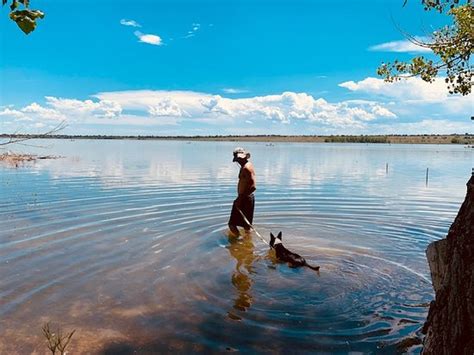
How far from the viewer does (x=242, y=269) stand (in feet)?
33.1

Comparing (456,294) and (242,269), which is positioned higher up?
(456,294)

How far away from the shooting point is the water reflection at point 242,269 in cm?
787

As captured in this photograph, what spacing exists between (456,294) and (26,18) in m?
4.12

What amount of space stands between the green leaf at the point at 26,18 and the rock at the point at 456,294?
154 inches

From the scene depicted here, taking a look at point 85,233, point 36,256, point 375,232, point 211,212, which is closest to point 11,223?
point 85,233

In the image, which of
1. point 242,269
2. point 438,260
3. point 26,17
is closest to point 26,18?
point 26,17

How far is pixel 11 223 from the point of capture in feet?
48.3

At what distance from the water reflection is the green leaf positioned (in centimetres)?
580

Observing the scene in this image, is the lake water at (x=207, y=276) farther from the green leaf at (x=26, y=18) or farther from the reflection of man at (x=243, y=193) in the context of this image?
the green leaf at (x=26, y=18)

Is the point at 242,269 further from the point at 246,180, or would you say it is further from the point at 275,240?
the point at 246,180

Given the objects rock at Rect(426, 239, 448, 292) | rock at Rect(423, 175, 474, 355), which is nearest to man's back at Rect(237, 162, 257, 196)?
rock at Rect(426, 239, 448, 292)

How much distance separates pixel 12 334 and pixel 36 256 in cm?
442

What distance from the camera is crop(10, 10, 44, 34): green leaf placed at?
8.42ft

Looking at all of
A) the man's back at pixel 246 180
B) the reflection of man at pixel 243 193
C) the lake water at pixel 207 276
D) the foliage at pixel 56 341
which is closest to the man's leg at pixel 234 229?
the reflection of man at pixel 243 193
